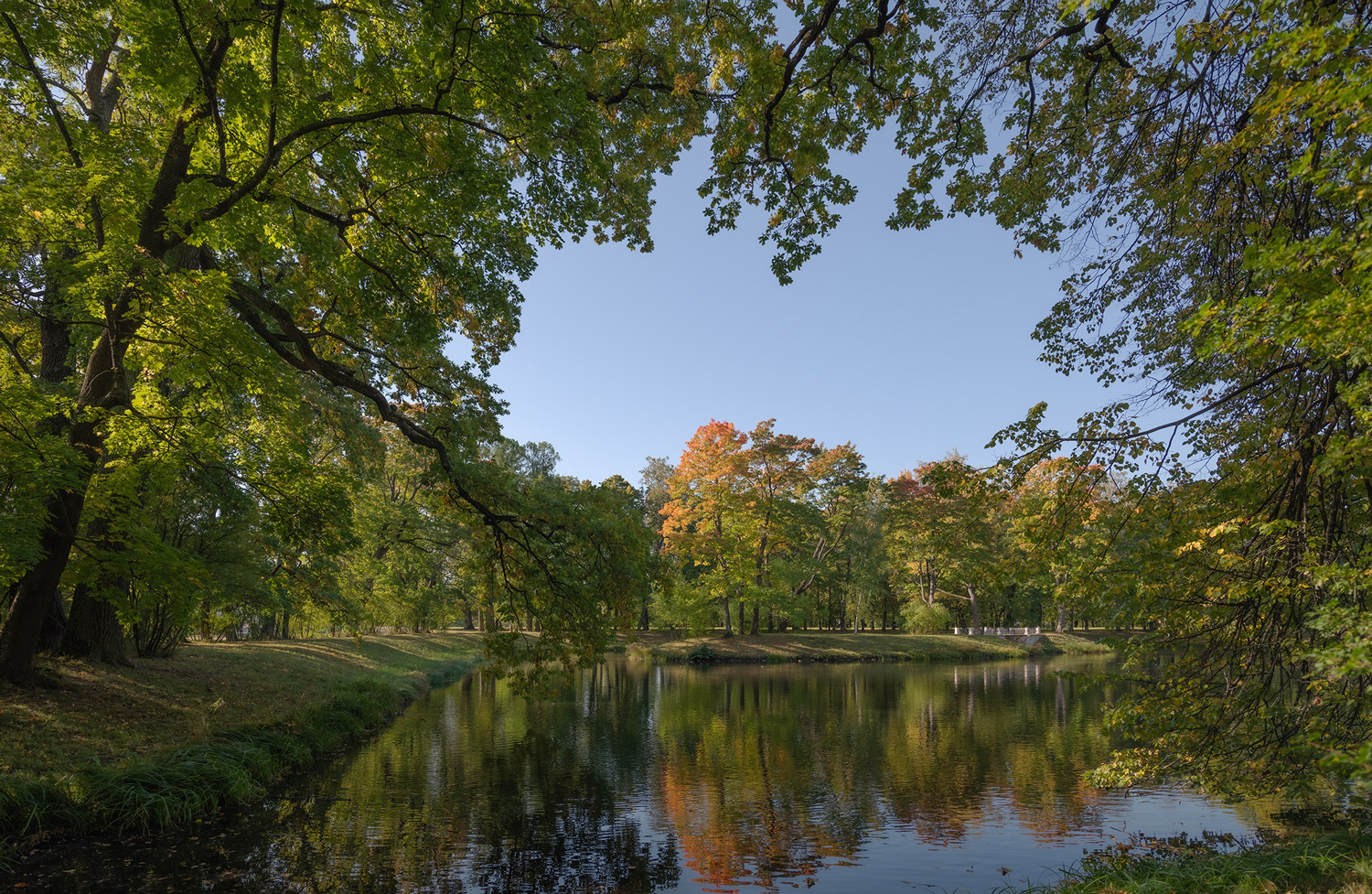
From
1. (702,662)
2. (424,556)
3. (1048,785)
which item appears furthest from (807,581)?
(1048,785)

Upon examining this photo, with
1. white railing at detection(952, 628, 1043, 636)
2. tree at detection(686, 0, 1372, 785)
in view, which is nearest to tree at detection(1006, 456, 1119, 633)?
tree at detection(686, 0, 1372, 785)

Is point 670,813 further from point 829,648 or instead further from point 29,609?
point 829,648

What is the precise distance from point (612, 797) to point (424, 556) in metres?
24.1

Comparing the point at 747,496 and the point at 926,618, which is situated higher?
the point at 747,496

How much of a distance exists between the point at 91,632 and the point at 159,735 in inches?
171

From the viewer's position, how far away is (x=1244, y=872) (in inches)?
244

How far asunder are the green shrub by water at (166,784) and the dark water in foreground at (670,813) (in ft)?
1.60

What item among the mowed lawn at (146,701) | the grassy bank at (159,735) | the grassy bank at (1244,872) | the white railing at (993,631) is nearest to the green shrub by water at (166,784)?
the grassy bank at (159,735)

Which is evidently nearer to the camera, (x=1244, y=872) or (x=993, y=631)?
(x=1244, y=872)

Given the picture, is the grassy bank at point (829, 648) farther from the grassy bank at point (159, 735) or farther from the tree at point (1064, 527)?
the tree at point (1064, 527)

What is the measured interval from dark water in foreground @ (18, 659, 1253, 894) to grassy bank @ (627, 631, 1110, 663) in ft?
67.0

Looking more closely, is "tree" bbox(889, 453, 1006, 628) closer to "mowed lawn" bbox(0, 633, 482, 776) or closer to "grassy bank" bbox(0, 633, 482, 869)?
"grassy bank" bbox(0, 633, 482, 869)

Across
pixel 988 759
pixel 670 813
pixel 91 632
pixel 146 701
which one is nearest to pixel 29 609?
pixel 146 701

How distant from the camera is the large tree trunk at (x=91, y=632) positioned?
1300 centimetres
